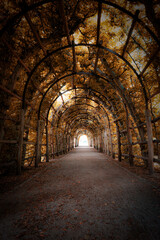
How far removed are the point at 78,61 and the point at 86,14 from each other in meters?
2.87

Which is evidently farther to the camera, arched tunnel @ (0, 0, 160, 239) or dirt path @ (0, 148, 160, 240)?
arched tunnel @ (0, 0, 160, 239)

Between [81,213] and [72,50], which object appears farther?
[72,50]

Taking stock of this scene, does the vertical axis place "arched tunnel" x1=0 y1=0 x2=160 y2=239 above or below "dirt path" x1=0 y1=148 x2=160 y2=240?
above

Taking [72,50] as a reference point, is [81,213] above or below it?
below

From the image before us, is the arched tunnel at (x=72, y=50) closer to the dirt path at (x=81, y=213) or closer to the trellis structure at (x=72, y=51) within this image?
the trellis structure at (x=72, y=51)

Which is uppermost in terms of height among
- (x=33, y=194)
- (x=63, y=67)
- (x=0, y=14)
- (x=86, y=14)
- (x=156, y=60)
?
(x=86, y=14)

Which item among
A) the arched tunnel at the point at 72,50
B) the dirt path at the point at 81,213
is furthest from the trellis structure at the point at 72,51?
the dirt path at the point at 81,213

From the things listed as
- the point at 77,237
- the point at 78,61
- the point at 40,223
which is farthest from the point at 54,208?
the point at 78,61

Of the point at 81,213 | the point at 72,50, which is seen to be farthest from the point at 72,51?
the point at 81,213

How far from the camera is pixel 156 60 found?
4.05 metres

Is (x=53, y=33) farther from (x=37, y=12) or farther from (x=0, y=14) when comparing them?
(x=0, y=14)

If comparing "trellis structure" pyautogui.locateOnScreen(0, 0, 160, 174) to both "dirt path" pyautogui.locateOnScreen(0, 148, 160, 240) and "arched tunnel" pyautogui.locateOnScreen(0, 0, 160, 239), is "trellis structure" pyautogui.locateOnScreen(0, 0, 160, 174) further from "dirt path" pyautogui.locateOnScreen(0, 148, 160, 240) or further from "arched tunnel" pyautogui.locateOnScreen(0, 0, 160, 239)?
"dirt path" pyautogui.locateOnScreen(0, 148, 160, 240)

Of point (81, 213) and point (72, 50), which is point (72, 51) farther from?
point (81, 213)

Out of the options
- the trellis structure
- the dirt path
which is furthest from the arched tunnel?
the dirt path
